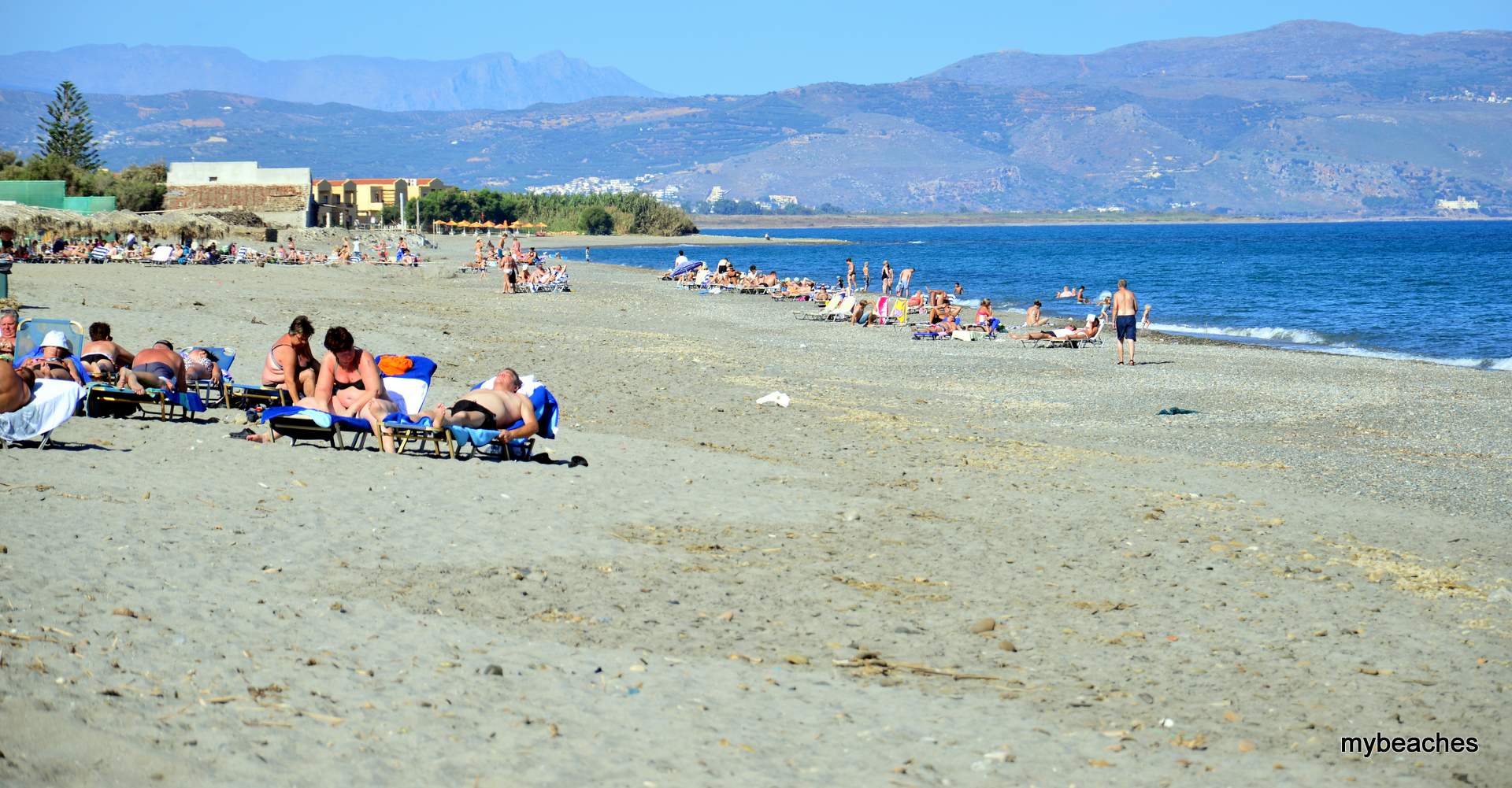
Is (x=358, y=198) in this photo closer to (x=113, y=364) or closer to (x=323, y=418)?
(x=113, y=364)

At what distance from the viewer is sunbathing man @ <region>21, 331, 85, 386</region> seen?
10.2 m

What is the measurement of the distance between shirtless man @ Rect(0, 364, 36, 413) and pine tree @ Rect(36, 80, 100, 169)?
67.3 meters

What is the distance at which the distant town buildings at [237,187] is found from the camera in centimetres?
7494

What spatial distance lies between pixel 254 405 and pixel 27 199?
4302 centimetres

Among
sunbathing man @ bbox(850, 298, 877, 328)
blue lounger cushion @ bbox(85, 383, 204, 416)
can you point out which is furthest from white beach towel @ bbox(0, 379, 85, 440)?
sunbathing man @ bbox(850, 298, 877, 328)

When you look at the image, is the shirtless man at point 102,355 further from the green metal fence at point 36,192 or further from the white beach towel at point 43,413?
the green metal fence at point 36,192

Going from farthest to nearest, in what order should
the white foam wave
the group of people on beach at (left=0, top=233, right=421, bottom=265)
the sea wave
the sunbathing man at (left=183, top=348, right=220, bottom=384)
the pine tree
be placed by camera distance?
1. the pine tree
2. the group of people on beach at (left=0, top=233, right=421, bottom=265)
3. the white foam wave
4. the sea wave
5. the sunbathing man at (left=183, top=348, right=220, bottom=384)

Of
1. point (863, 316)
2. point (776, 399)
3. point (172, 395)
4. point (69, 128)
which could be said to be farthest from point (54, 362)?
point (69, 128)

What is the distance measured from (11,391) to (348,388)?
2178mm

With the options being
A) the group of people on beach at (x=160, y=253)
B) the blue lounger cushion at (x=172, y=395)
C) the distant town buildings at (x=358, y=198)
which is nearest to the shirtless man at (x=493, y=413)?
the blue lounger cushion at (x=172, y=395)

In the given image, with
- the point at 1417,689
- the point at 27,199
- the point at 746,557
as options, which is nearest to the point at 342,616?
the point at 746,557

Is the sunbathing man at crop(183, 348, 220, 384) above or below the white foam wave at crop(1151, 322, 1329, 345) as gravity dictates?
above

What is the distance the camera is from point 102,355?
11.0 meters

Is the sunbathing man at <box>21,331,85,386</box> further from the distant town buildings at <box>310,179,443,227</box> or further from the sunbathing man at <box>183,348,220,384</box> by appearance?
the distant town buildings at <box>310,179,443,227</box>
